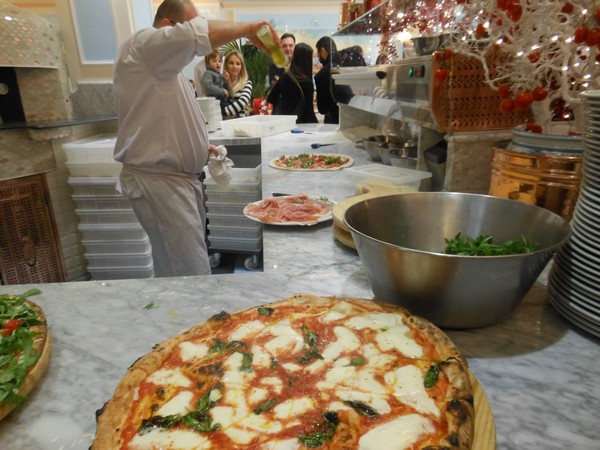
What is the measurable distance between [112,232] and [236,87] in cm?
273

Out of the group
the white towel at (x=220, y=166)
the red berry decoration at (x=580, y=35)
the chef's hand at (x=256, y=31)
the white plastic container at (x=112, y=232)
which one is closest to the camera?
the red berry decoration at (x=580, y=35)

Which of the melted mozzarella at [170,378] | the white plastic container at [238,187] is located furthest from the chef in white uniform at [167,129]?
the melted mozzarella at [170,378]

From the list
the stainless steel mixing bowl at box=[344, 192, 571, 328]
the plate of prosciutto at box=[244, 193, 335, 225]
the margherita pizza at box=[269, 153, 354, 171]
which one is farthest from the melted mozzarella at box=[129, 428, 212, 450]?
the margherita pizza at box=[269, 153, 354, 171]

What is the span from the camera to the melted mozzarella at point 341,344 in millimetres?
953

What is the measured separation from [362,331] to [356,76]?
8.92 feet

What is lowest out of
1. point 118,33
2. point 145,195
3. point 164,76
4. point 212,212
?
point 212,212

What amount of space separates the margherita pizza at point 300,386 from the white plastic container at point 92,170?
3.41m

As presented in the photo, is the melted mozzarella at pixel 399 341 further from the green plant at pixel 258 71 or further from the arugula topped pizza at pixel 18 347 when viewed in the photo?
the green plant at pixel 258 71

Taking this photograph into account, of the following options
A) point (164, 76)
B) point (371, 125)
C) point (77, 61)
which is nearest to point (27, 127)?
point (77, 61)

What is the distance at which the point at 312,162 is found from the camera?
9.73 feet

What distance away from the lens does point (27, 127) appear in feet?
12.1

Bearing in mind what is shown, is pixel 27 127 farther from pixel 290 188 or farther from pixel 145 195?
pixel 290 188

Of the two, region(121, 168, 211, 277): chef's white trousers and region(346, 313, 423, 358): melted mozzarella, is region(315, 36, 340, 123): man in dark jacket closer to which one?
region(121, 168, 211, 277): chef's white trousers

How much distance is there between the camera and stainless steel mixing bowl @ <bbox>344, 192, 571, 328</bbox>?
0.93 metres
